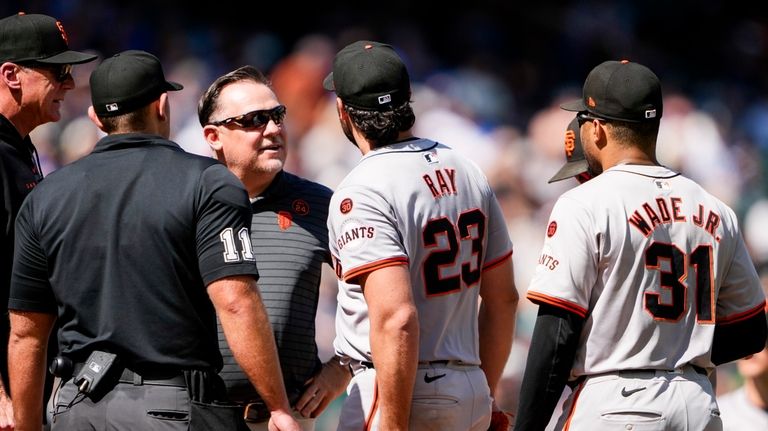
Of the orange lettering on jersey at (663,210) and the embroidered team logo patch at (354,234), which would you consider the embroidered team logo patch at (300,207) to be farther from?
the orange lettering on jersey at (663,210)

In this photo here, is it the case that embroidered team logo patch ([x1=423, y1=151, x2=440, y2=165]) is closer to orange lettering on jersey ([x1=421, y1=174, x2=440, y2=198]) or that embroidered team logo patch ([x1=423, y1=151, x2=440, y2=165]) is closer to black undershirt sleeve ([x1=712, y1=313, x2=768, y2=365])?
orange lettering on jersey ([x1=421, y1=174, x2=440, y2=198])

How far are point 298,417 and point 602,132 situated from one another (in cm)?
158

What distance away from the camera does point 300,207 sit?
4.59 meters

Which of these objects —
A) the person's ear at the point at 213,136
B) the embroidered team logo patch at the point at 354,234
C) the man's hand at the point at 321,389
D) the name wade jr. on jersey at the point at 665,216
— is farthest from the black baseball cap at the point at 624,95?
the person's ear at the point at 213,136

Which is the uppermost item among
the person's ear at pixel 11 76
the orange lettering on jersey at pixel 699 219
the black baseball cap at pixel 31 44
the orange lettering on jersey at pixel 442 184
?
the black baseball cap at pixel 31 44

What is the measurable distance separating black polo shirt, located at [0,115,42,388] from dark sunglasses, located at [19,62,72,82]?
9.6 inches

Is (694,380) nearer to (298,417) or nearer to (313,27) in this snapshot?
(298,417)

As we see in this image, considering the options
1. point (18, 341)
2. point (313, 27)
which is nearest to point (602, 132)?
point (18, 341)

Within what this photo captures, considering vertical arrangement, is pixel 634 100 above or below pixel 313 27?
above

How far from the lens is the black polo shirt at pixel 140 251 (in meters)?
3.74

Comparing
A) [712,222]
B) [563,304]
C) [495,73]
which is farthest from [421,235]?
[495,73]

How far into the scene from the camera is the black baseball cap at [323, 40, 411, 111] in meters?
3.94

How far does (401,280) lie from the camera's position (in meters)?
3.71

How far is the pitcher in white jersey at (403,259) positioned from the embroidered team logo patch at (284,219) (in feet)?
1.84
